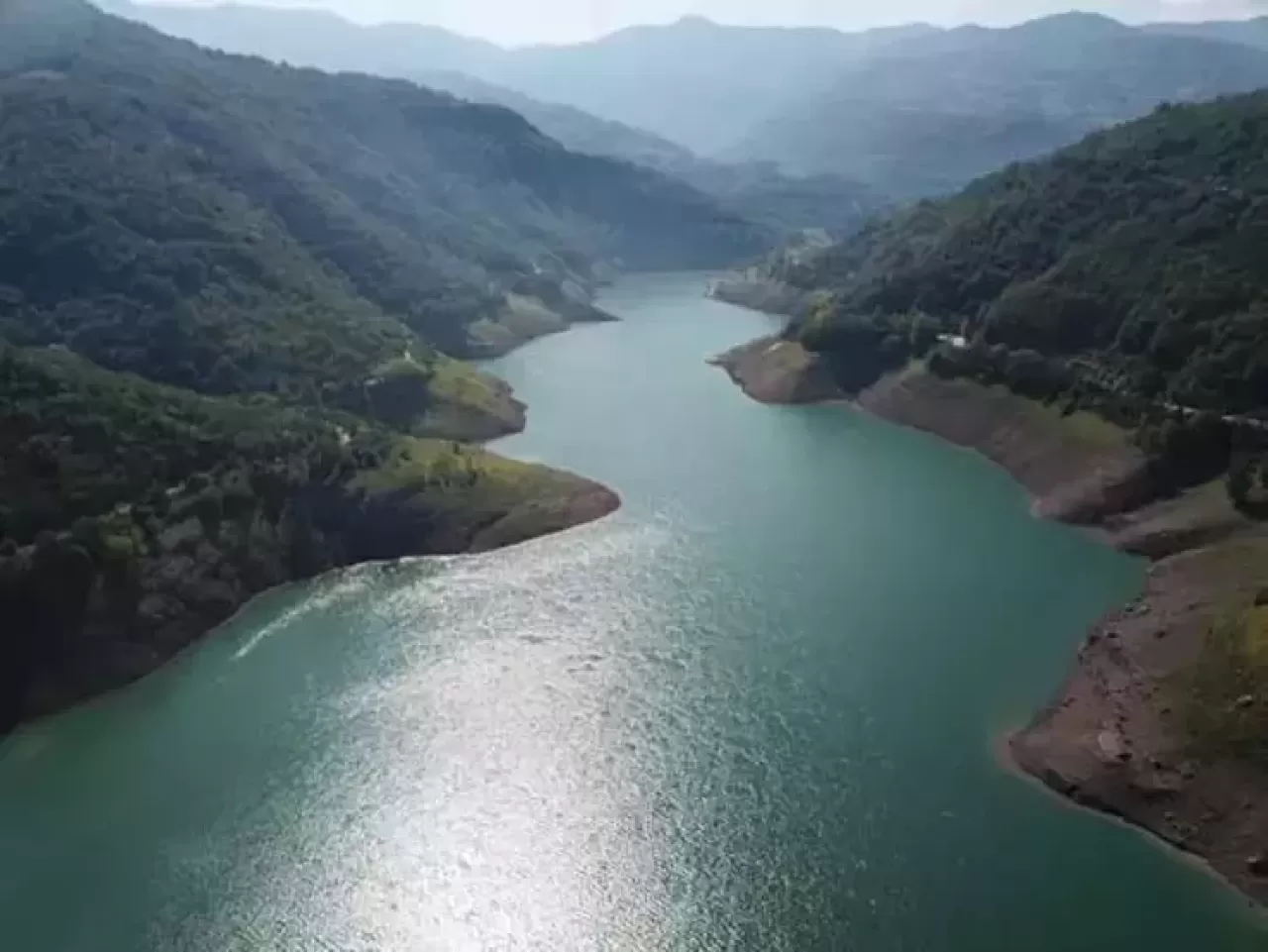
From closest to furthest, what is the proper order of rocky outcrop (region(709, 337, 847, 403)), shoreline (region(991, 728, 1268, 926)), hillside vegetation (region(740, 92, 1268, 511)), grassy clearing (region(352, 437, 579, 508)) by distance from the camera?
shoreline (region(991, 728, 1268, 926)) < grassy clearing (region(352, 437, 579, 508)) < hillside vegetation (region(740, 92, 1268, 511)) < rocky outcrop (region(709, 337, 847, 403))

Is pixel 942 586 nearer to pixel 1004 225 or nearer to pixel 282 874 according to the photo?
pixel 282 874

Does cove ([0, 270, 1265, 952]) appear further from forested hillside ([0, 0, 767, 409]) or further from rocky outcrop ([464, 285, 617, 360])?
rocky outcrop ([464, 285, 617, 360])

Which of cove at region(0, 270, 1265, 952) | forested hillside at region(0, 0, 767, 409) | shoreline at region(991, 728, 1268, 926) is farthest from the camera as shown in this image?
forested hillside at region(0, 0, 767, 409)

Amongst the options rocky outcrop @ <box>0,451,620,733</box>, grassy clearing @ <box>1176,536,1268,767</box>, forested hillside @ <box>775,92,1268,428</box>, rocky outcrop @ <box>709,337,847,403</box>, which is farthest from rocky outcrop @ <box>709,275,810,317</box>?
grassy clearing @ <box>1176,536,1268,767</box>

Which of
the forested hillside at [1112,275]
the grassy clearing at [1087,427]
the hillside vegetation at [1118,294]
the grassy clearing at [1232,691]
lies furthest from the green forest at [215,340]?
the grassy clearing at [1232,691]

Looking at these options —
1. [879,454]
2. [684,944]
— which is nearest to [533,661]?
[684,944]

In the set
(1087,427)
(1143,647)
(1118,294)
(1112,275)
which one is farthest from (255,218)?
(1143,647)
